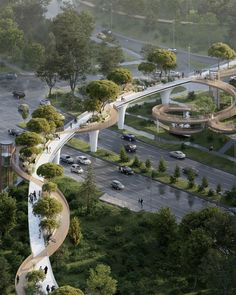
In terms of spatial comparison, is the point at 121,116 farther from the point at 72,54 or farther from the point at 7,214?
the point at 7,214

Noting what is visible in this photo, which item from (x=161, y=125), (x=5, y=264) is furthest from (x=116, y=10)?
(x=5, y=264)

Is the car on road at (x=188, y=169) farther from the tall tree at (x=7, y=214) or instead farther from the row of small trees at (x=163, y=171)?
the tall tree at (x=7, y=214)

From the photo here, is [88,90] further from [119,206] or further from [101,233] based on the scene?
[101,233]

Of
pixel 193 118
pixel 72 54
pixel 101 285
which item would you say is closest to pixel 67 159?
pixel 193 118

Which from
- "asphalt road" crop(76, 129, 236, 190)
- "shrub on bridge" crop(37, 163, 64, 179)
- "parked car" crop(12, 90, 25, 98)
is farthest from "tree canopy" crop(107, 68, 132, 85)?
"shrub on bridge" crop(37, 163, 64, 179)

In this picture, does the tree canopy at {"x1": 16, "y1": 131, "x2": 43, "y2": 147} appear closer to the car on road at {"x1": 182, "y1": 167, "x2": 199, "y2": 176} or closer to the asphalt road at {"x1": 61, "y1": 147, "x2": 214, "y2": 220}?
the asphalt road at {"x1": 61, "y1": 147, "x2": 214, "y2": 220}

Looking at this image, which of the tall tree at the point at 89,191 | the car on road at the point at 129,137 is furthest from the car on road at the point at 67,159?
the tall tree at the point at 89,191
